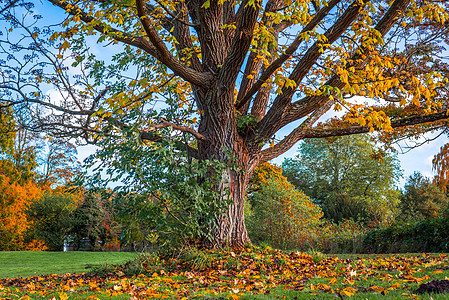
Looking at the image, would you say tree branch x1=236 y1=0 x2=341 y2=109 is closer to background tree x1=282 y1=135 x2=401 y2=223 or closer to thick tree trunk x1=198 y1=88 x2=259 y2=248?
thick tree trunk x1=198 y1=88 x2=259 y2=248

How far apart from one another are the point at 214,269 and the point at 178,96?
455 centimetres

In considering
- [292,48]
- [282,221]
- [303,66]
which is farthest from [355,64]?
[282,221]

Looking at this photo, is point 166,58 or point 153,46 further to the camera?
point 153,46

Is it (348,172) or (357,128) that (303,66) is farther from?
(348,172)

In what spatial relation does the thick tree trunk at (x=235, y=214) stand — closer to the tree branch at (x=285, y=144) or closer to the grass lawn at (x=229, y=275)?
the grass lawn at (x=229, y=275)

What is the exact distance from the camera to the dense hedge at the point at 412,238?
31.0 ft

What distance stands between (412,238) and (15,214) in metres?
18.5

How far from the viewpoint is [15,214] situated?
17.9 meters

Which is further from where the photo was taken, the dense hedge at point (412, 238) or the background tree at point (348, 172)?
the background tree at point (348, 172)

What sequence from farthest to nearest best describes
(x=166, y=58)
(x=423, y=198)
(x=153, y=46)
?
(x=423, y=198) < (x=153, y=46) < (x=166, y=58)

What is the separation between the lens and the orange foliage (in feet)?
56.9

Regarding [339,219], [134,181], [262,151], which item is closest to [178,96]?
[262,151]

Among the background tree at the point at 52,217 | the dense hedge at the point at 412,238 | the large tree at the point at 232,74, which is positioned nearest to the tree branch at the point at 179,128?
the large tree at the point at 232,74

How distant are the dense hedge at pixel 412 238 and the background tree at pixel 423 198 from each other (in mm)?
14025
